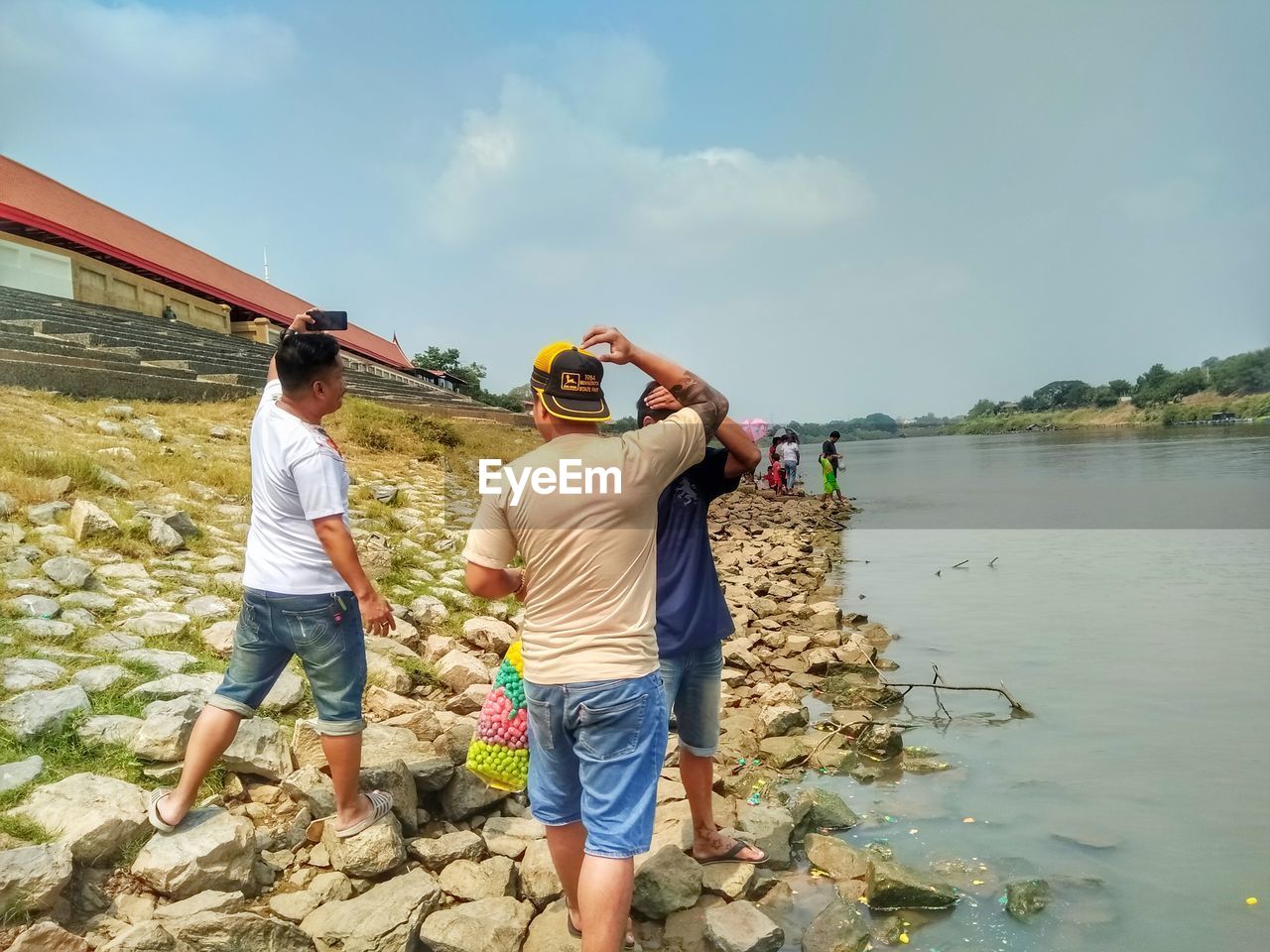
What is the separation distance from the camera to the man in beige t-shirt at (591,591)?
2.25 m

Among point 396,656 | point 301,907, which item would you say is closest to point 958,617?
point 396,656

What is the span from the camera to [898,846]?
150 inches

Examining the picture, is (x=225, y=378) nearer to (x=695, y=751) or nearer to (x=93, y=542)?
(x=93, y=542)

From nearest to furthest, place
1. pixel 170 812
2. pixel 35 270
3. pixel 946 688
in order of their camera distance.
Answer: pixel 170 812 < pixel 946 688 < pixel 35 270

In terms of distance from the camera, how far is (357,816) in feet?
9.95

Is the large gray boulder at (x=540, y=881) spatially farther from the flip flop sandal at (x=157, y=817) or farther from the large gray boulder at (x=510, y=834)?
the flip flop sandal at (x=157, y=817)

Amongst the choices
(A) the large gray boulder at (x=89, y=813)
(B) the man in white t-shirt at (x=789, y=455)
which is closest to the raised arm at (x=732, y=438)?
(A) the large gray boulder at (x=89, y=813)

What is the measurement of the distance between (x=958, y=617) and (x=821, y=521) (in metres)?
10.2

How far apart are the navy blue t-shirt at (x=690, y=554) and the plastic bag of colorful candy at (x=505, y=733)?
21.6 inches

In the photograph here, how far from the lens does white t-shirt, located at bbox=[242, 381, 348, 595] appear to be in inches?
109

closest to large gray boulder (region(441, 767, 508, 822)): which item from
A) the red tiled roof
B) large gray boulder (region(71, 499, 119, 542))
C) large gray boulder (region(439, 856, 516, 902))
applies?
large gray boulder (region(439, 856, 516, 902))

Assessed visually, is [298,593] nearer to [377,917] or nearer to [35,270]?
[377,917]

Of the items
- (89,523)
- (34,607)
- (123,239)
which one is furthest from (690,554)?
(123,239)

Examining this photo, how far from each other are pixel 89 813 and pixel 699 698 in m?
2.09
